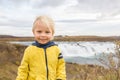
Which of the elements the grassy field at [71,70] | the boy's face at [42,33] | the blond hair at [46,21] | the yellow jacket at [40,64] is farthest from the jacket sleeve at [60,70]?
the grassy field at [71,70]

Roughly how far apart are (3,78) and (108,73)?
11433 millimetres

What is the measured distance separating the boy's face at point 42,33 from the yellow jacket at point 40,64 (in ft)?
0.18

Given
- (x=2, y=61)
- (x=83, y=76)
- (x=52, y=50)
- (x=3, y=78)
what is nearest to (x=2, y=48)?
(x=2, y=61)

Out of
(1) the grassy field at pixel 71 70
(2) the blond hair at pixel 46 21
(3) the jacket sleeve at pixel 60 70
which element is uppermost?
(2) the blond hair at pixel 46 21

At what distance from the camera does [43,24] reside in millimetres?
4242

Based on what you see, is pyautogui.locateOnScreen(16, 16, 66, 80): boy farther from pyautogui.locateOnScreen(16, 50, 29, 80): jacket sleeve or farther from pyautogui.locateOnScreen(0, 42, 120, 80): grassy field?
pyautogui.locateOnScreen(0, 42, 120, 80): grassy field

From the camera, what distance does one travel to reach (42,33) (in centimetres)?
429

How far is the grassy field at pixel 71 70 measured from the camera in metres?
8.13

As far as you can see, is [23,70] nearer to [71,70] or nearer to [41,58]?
[41,58]

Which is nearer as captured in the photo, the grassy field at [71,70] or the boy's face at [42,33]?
the boy's face at [42,33]

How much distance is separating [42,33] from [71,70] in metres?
20.8

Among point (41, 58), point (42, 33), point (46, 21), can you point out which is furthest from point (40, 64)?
point (46, 21)

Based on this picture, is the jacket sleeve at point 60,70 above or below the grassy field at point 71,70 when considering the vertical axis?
above

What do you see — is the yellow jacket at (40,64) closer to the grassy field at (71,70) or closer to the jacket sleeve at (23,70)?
the jacket sleeve at (23,70)
